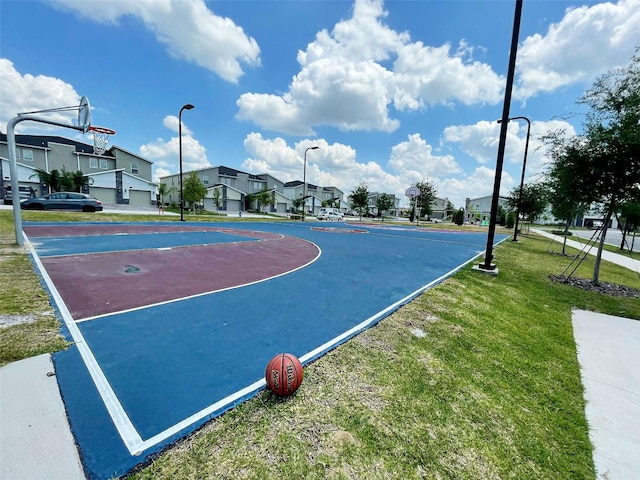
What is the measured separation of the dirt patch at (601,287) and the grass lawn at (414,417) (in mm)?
5398

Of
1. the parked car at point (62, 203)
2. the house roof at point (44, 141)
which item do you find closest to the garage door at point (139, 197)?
the house roof at point (44, 141)

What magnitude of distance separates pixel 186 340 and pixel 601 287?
39.0 ft

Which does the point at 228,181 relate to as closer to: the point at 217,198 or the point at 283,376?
the point at 217,198

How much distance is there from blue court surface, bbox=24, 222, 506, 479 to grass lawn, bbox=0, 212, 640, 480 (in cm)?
31

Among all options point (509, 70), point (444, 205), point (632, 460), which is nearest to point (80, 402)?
point (632, 460)

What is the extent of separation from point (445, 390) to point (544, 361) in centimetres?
206

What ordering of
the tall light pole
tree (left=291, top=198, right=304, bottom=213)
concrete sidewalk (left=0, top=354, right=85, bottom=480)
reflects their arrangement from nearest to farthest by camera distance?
concrete sidewalk (left=0, top=354, right=85, bottom=480) < the tall light pole < tree (left=291, top=198, right=304, bottom=213)

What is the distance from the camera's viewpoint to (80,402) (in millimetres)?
2738

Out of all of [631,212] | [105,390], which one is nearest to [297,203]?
[631,212]

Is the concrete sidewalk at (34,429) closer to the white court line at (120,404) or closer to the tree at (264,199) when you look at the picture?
the white court line at (120,404)

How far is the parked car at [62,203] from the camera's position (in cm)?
2220

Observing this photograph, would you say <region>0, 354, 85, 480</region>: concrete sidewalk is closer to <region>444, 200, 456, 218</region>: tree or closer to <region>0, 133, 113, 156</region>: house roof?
<region>0, 133, 113, 156</region>: house roof

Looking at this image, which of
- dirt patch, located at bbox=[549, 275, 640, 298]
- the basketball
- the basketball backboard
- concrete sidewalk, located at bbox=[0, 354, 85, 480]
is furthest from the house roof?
dirt patch, located at bbox=[549, 275, 640, 298]

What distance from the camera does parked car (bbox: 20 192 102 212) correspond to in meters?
22.2
